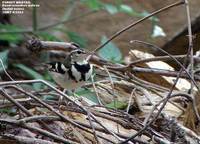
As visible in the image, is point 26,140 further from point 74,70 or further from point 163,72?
point 163,72

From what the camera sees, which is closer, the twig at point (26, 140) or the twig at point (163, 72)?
the twig at point (26, 140)

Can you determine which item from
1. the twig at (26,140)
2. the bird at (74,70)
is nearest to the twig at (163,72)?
the bird at (74,70)

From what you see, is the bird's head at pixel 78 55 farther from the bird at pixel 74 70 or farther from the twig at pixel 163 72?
the twig at pixel 163 72

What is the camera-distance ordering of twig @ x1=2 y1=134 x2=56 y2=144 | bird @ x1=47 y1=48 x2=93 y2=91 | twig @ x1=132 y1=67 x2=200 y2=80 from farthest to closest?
twig @ x1=132 y1=67 x2=200 y2=80 → bird @ x1=47 y1=48 x2=93 y2=91 → twig @ x1=2 y1=134 x2=56 y2=144

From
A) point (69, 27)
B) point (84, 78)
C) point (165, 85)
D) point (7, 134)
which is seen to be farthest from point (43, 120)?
point (69, 27)

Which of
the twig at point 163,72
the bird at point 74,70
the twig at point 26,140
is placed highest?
the bird at point 74,70

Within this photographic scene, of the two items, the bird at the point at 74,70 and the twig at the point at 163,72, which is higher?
the bird at the point at 74,70

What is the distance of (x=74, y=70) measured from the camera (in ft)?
6.39

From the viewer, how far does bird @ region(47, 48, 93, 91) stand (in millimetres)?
1934

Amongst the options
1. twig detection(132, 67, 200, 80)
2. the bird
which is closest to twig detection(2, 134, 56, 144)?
the bird

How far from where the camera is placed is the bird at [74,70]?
1.93 meters

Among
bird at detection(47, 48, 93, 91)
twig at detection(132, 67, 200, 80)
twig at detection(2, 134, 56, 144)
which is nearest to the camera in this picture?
twig at detection(2, 134, 56, 144)

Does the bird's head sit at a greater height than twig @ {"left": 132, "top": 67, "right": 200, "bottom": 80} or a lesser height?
greater

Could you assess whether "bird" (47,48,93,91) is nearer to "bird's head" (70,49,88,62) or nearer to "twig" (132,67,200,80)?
"bird's head" (70,49,88,62)
